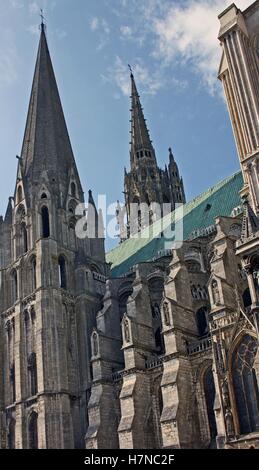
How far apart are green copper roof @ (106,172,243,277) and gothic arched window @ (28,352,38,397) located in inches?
384

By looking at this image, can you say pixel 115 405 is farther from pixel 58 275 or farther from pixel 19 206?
pixel 19 206

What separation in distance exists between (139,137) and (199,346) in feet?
111

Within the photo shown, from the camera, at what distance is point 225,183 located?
4069 centimetres

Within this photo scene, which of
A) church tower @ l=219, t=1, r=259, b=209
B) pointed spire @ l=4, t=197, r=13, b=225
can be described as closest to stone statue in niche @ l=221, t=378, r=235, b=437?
church tower @ l=219, t=1, r=259, b=209

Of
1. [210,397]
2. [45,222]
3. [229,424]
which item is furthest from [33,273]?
Result: [229,424]

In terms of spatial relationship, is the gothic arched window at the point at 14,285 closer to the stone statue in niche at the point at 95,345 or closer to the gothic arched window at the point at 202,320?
the stone statue in niche at the point at 95,345

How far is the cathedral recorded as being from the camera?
84.8ft

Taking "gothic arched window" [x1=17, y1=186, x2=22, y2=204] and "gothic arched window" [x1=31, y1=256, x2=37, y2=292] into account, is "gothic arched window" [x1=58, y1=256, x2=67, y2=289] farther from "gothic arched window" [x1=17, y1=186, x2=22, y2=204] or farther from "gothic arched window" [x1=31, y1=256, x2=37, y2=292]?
"gothic arched window" [x1=17, y1=186, x2=22, y2=204]

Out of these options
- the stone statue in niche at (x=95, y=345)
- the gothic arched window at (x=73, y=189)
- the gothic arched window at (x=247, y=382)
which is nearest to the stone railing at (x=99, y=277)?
the gothic arched window at (x=73, y=189)

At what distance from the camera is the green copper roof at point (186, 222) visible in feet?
129

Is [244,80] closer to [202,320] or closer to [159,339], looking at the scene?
[202,320]
